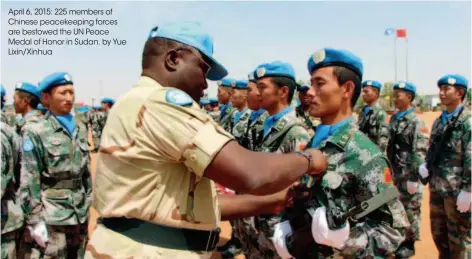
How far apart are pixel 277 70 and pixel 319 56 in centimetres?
201

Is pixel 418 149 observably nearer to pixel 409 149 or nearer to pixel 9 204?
pixel 409 149

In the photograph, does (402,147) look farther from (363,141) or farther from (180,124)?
(180,124)

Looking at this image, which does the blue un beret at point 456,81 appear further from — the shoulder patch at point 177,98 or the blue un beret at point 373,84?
the shoulder patch at point 177,98

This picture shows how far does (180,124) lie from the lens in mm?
1681

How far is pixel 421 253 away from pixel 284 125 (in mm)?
3526

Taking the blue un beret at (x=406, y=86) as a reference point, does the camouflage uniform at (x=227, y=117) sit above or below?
below

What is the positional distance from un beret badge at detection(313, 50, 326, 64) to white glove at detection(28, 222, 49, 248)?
124 inches

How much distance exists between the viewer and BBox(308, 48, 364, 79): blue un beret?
108 inches

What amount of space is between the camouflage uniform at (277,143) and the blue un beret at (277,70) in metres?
0.46

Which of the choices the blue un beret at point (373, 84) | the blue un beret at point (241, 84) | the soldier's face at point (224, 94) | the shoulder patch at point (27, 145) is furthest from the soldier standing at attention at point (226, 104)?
the shoulder patch at point (27, 145)

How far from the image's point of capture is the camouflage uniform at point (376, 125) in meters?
8.90

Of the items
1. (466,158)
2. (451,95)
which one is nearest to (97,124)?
(451,95)

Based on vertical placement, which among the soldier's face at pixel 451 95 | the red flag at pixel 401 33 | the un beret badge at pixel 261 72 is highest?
the red flag at pixel 401 33

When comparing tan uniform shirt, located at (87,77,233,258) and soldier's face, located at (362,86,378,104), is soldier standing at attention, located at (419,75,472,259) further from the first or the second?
tan uniform shirt, located at (87,77,233,258)
